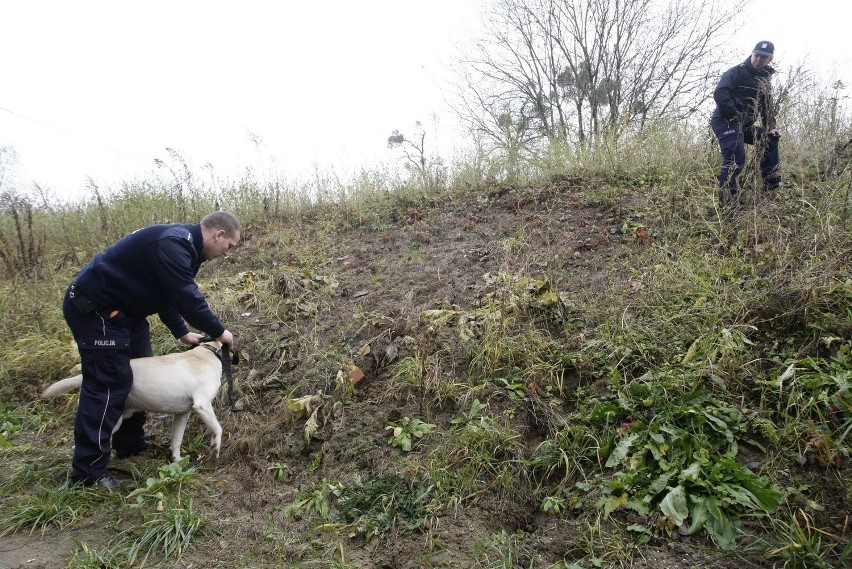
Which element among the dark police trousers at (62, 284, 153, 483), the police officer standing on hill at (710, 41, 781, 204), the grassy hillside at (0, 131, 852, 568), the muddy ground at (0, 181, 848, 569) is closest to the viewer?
the grassy hillside at (0, 131, 852, 568)

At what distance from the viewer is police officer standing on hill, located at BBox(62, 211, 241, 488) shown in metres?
3.22

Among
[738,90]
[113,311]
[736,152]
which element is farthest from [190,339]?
[738,90]

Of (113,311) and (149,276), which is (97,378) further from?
(149,276)

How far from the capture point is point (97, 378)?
321cm

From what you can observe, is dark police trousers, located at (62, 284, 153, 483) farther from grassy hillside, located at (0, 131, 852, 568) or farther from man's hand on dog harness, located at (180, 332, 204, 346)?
man's hand on dog harness, located at (180, 332, 204, 346)

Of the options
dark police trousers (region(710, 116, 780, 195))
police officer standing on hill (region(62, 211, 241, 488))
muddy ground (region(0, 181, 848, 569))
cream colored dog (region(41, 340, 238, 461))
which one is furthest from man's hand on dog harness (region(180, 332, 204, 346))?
dark police trousers (region(710, 116, 780, 195))

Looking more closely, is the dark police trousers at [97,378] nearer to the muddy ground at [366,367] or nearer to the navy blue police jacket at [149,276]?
the navy blue police jacket at [149,276]

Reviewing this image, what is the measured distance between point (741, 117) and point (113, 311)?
Answer: 6.26 metres

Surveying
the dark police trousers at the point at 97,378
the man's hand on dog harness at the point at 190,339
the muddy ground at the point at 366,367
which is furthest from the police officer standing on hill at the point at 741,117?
the dark police trousers at the point at 97,378

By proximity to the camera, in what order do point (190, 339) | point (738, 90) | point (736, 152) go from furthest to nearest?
1. point (738, 90)
2. point (736, 152)
3. point (190, 339)

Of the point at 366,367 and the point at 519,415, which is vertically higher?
the point at 366,367

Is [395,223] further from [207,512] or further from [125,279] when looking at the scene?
[207,512]

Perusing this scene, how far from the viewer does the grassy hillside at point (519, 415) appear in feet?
8.53

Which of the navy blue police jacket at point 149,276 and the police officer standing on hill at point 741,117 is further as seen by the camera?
the police officer standing on hill at point 741,117
